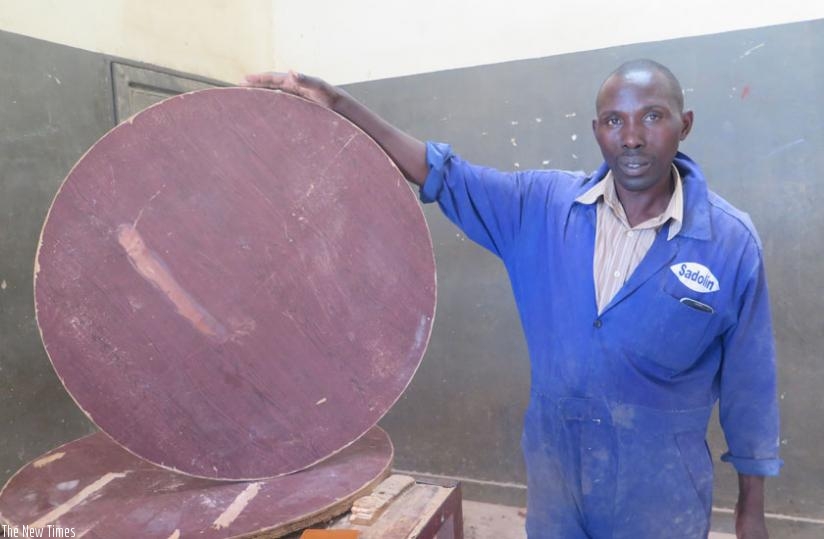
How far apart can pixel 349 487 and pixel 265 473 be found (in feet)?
0.64

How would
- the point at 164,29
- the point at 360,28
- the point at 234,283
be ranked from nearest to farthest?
the point at 234,283 < the point at 164,29 < the point at 360,28

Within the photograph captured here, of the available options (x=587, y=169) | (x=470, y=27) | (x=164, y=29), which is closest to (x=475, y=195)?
(x=587, y=169)

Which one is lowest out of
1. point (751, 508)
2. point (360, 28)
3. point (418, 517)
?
point (751, 508)

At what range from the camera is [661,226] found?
1.32 metres

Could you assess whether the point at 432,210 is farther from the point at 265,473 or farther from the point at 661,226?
the point at 265,473

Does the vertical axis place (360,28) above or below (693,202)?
above

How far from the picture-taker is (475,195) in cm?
146

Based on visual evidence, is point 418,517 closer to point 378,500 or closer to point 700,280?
point 378,500

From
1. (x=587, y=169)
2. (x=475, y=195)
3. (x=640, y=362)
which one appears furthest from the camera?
(x=587, y=169)

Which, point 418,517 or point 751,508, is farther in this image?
point 751,508

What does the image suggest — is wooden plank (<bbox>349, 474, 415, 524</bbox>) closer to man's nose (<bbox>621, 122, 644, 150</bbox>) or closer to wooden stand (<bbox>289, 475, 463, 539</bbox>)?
wooden stand (<bbox>289, 475, 463, 539</bbox>)

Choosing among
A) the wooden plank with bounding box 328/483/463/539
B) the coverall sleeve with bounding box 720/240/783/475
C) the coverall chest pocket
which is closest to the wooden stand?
the wooden plank with bounding box 328/483/463/539

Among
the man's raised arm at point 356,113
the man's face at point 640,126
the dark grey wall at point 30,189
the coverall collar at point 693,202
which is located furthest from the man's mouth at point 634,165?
the dark grey wall at point 30,189

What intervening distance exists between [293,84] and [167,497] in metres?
0.92
